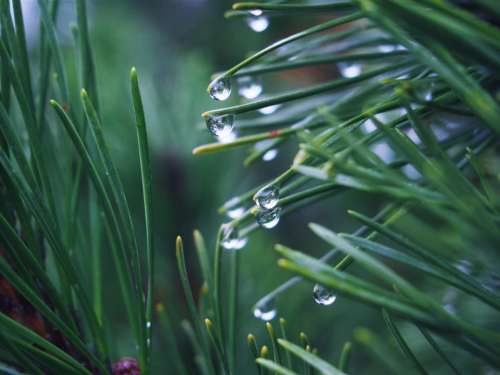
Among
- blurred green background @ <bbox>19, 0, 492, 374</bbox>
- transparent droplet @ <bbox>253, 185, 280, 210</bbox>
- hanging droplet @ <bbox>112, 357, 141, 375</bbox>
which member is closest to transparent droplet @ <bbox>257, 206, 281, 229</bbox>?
transparent droplet @ <bbox>253, 185, 280, 210</bbox>

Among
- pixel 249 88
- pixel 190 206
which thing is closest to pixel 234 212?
pixel 249 88

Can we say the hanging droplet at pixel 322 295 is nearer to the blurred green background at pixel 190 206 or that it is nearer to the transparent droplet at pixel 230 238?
the transparent droplet at pixel 230 238

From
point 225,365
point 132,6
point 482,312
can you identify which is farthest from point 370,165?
point 132,6

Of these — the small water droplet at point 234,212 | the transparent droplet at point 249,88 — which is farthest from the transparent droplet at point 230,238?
the transparent droplet at point 249,88

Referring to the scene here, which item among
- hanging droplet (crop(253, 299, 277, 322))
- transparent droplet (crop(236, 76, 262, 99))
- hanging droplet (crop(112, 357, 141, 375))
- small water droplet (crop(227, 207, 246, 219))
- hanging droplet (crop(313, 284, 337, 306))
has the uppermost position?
transparent droplet (crop(236, 76, 262, 99))

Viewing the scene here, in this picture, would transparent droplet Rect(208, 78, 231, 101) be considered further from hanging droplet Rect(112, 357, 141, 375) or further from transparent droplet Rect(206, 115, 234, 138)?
hanging droplet Rect(112, 357, 141, 375)

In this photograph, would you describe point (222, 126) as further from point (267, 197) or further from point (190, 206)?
point (190, 206)

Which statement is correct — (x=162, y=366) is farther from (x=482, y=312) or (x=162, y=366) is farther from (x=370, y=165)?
(x=370, y=165)
